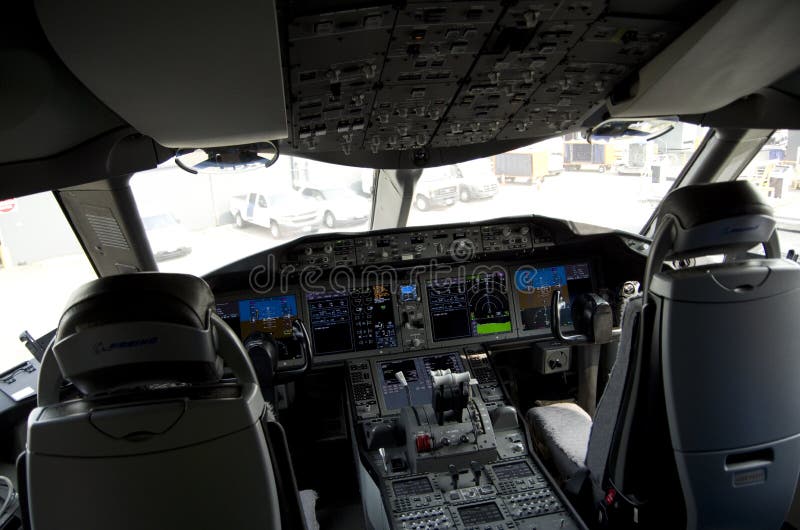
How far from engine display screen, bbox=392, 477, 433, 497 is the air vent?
173cm

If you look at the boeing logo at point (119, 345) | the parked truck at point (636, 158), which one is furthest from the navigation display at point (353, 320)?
the boeing logo at point (119, 345)

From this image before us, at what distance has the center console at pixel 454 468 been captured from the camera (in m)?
2.31

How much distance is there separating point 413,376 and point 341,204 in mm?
1522

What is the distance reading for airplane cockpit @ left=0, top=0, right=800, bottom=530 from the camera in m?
1.08

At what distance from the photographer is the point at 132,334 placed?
101 cm

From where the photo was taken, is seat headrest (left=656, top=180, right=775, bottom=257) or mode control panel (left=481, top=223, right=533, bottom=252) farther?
mode control panel (left=481, top=223, right=533, bottom=252)

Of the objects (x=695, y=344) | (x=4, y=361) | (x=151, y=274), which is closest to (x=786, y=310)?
(x=695, y=344)

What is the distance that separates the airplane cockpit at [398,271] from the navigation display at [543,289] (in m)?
0.01

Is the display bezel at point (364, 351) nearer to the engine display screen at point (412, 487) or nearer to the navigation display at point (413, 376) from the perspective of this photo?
the navigation display at point (413, 376)

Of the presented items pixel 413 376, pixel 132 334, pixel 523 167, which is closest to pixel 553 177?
pixel 523 167

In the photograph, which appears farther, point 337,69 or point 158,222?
point 158,222

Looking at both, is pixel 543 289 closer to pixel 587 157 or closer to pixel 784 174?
pixel 587 157

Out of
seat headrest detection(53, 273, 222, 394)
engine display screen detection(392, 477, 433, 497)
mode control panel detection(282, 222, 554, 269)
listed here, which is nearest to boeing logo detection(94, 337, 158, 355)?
seat headrest detection(53, 273, 222, 394)

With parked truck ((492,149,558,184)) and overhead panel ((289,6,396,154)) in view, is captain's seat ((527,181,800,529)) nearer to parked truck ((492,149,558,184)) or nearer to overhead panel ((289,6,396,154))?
overhead panel ((289,6,396,154))
